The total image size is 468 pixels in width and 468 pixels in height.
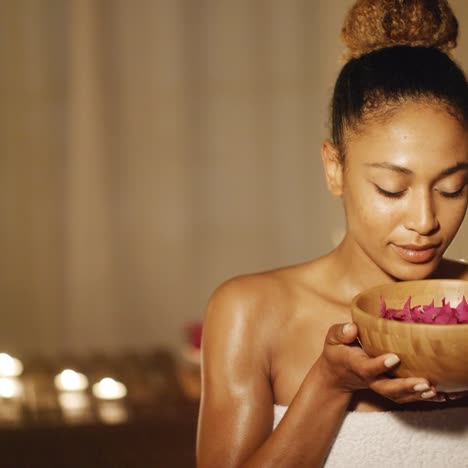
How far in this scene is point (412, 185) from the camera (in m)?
1.35

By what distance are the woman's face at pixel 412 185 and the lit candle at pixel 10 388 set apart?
188 centimetres

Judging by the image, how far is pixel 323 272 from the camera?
5.44ft

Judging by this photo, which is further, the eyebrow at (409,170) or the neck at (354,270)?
the neck at (354,270)

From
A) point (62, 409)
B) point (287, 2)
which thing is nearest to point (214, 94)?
point (287, 2)

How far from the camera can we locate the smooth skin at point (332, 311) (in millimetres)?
1335

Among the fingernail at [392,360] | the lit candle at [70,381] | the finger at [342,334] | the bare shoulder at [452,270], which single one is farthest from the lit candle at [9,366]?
the fingernail at [392,360]

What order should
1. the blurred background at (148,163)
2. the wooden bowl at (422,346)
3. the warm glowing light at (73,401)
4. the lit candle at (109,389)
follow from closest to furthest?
1. the wooden bowl at (422,346)
2. the warm glowing light at (73,401)
3. the lit candle at (109,389)
4. the blurred background at (148,163)

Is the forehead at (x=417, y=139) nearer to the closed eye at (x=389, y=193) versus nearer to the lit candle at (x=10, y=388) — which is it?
the closed eye at (x=389, y=193)

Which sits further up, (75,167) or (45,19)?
(45,19)

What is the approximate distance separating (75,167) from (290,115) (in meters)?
0.93

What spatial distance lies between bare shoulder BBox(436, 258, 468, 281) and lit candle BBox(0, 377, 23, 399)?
1735 millimetres

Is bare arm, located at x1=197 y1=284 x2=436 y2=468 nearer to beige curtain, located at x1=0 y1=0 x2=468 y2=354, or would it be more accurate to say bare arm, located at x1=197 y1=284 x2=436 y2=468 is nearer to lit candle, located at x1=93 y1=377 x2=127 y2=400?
lit candle, located at x1=93 y1=377 x2=127 y2=400

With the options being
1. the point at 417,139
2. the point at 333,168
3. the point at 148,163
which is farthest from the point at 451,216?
the point at 148,163

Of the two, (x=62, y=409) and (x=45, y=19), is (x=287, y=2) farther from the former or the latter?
(x=62, y=409)
